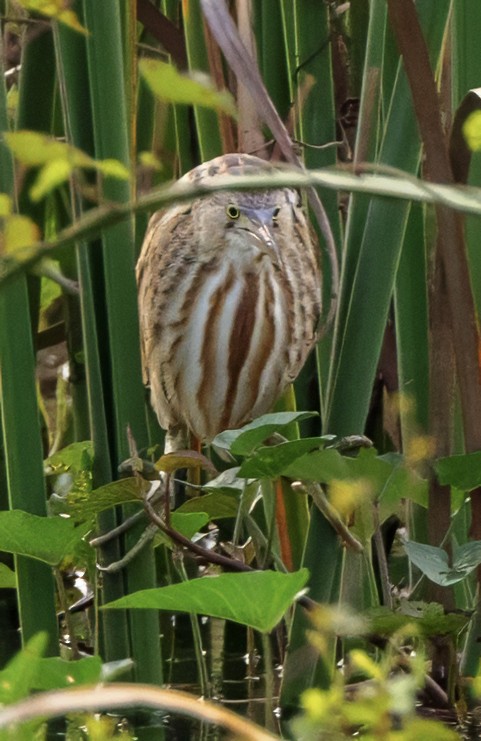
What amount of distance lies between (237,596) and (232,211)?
666 mm

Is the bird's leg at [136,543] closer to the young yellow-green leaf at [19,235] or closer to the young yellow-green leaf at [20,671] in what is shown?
the young yellow-green leaf at [20,671]

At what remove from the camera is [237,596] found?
3.04 feet

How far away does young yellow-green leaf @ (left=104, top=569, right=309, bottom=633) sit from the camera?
2.92 ft

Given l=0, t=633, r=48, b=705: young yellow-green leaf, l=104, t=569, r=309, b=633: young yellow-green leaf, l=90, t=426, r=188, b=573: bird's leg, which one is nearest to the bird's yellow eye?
l=90, t=426, r=188, b=573: bird's leg

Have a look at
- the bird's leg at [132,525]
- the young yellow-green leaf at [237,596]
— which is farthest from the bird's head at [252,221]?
the young yellow-green leaf at [237,596]

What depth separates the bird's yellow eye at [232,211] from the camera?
4.90 ft

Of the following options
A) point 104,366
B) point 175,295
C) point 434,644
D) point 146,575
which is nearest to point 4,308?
point 104,366

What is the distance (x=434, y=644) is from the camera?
128 centimetres

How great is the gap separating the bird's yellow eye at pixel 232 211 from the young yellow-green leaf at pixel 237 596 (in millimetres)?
617

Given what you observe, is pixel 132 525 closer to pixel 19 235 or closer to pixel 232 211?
pixel 232 211

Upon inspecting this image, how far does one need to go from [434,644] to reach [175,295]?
0.52 meters

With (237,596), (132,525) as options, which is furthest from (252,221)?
(237,596)

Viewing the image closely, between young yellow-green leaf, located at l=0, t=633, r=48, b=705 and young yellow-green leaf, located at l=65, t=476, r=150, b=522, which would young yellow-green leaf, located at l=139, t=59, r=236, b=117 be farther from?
young yellow-green leaf, located at l=65, t=476, r=150, b=522

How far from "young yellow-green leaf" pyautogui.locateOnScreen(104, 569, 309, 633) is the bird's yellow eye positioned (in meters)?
0.62
